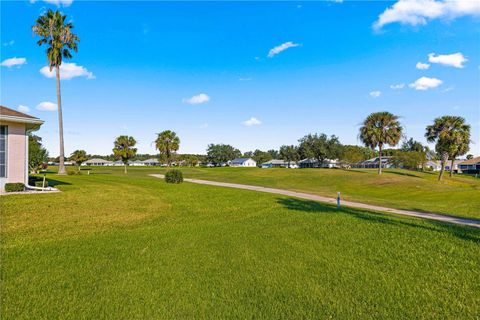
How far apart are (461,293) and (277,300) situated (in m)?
3.39

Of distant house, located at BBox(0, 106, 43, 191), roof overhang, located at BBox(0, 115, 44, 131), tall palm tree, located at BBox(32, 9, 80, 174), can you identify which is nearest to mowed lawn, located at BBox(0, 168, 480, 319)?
distant house, located at BBox(0, 106, 43, 191)

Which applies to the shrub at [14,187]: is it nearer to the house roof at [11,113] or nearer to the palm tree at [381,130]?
the house roof at [11,113]

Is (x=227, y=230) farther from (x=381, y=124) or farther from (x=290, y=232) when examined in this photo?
(x=381, y=124)

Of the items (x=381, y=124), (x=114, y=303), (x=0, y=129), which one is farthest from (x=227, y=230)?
(x=381, y=124)

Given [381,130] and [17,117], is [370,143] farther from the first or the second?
[17,117]

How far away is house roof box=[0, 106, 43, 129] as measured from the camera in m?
15.8

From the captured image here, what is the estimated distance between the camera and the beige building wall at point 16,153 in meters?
16.6

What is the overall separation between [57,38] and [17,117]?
23488 millimetres

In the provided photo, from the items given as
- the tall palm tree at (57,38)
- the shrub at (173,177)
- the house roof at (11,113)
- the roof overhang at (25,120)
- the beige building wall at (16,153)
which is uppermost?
the tall palm tree at (57,38)

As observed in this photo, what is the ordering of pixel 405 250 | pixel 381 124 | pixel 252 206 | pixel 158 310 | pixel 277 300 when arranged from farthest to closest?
pixel 381 124 < pixel 252 206 < pixel 405 250 < pixel 277 300 < pixel 158 310

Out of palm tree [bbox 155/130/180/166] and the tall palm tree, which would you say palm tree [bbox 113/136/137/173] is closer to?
palm tree [bbox 155/130/180/166]

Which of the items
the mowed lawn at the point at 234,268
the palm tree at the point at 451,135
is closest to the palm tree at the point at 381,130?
the palm tree at the point at 451,135

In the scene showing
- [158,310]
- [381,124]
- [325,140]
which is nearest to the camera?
[158,310]

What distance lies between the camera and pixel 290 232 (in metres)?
9.38
